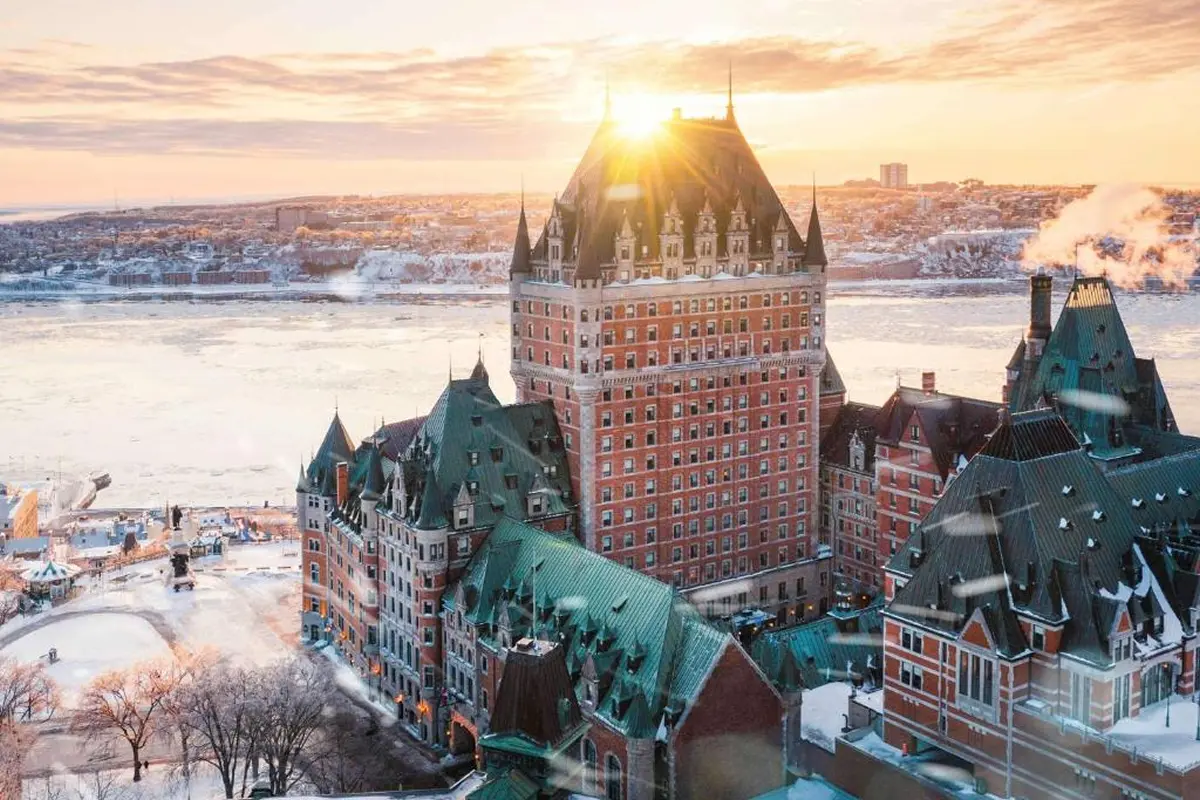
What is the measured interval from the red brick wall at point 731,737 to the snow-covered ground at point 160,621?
39.4m

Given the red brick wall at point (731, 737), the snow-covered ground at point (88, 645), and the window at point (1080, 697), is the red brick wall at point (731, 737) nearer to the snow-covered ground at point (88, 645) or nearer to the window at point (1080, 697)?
the window at point (1080, 697)

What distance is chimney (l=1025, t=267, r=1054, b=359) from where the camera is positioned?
Answer: 286ft

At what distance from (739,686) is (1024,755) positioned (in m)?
12.4

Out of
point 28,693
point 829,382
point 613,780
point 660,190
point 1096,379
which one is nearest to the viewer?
point 613,780

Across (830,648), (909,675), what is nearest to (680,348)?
(830,648)

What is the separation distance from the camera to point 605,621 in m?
61.4

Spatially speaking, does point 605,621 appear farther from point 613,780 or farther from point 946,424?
point 946,424

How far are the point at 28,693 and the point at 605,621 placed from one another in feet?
118

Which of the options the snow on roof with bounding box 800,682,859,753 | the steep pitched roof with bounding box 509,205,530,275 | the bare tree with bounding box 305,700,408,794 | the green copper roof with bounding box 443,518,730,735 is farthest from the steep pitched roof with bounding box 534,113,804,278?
the bare tree with bounding box 305,700,408,794

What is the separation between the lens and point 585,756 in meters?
59.2

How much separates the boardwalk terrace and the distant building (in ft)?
293

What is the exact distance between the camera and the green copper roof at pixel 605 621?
187 ft

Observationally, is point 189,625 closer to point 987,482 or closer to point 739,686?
point 739,686

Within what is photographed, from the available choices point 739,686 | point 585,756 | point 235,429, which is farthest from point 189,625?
point 235,429
